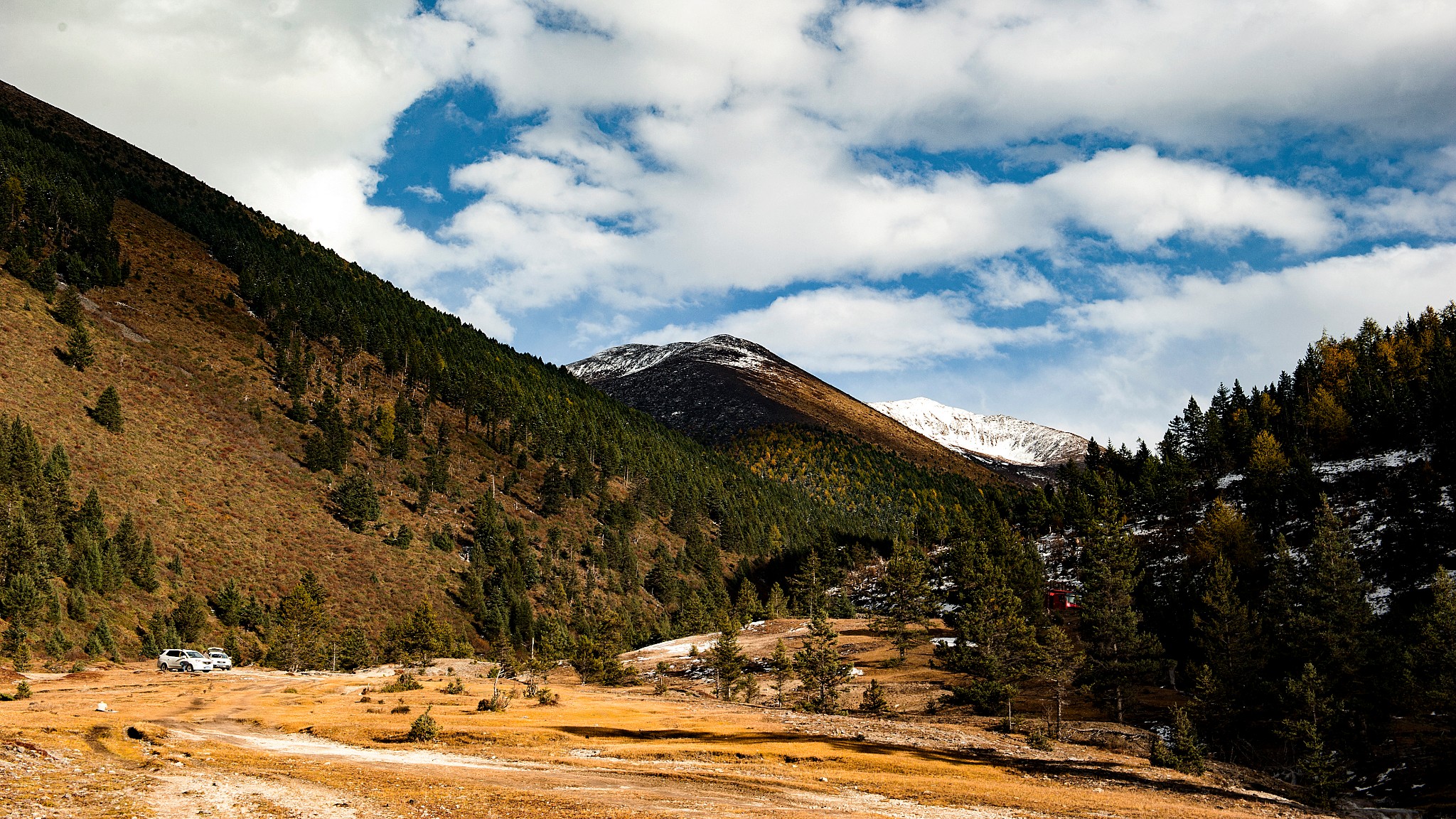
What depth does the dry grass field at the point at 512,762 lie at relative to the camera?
19.3 m

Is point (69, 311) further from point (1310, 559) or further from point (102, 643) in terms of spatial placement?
point (1310, 559)

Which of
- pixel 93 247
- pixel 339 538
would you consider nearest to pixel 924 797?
pixel 339 538

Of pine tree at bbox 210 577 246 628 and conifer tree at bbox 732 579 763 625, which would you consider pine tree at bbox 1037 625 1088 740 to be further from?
pine tree at bbox 210 577 246 628

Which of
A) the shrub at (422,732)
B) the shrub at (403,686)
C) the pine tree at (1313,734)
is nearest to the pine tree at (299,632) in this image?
the shrub at (403,686)

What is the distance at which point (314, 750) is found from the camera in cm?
3041

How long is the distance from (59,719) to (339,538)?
Answer: 89625 mm

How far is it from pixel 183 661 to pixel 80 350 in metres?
72.4

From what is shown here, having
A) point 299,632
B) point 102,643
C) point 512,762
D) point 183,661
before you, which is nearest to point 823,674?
point 512,762

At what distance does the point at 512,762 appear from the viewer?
102 feet

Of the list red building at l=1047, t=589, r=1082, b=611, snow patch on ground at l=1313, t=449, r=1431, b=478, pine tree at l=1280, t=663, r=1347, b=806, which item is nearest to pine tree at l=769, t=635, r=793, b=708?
pine tree at l=1280, t=663, r=1347, b=806

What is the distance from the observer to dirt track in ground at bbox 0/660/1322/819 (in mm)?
19188

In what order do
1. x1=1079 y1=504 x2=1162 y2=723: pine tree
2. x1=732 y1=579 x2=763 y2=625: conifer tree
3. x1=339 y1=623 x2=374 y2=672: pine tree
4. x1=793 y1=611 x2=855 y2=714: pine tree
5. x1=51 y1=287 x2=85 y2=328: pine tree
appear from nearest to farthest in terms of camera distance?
x1=1079 y1=504 x2=1162 y2=723: pine tree, x1=793 y1=611 x2=855 y2=714: pine tree, x1=339 y1=623 x2=374 y2=672: pine tree, x1=51 y1=287 x2=85 y2=328: pine tree, x1=732 y1=579 x2=763 y2=625: conifer tree

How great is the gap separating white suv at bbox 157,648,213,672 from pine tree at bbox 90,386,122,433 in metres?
Answer: 53.5

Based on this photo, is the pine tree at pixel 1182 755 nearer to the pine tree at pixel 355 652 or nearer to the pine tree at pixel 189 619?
the pine tree at pixel 355 652
